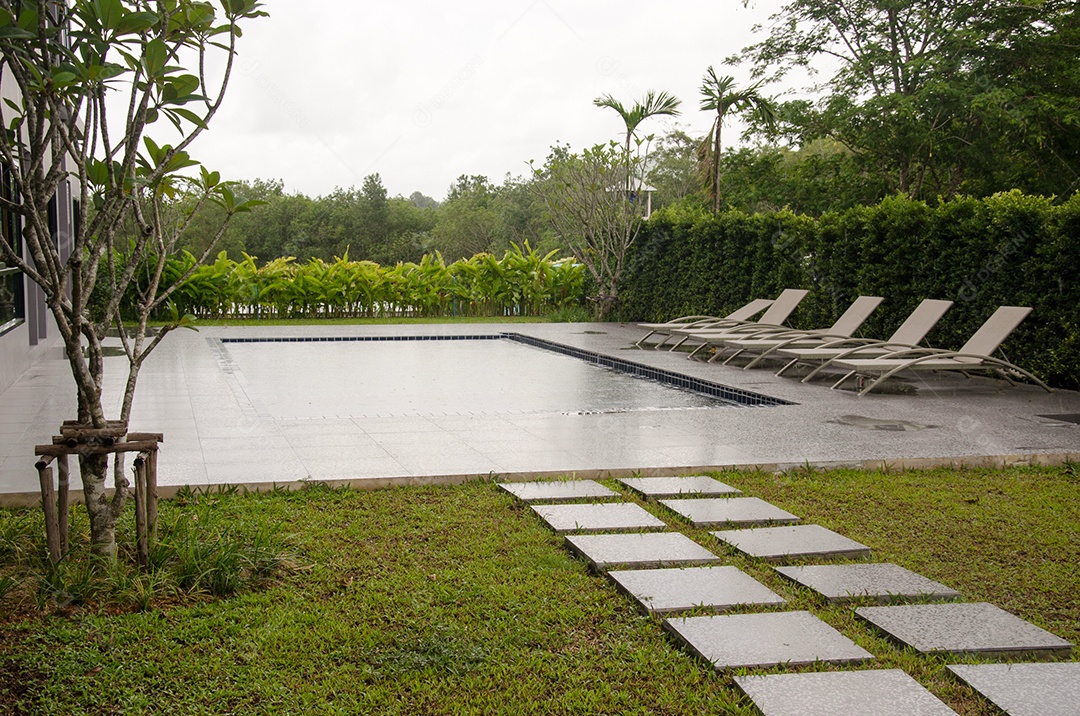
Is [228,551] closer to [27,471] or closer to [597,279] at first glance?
[27,471]

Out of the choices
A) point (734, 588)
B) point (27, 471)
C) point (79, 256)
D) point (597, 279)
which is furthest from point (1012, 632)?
point (597, 279)

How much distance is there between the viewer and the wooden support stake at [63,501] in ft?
11.8

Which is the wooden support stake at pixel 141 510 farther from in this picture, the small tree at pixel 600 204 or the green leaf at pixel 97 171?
the small tree at pixel 600 204

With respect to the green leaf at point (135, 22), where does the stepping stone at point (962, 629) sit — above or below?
below

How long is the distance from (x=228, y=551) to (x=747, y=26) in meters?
25.9

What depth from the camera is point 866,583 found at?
388cm

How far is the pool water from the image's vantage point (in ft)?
29.0

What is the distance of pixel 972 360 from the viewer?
939cm

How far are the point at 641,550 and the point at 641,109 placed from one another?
15.7m

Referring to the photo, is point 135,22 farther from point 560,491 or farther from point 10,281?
point 10,281

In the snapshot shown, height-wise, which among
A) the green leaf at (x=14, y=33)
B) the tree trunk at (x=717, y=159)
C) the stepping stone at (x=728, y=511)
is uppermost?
the tree trunk at (x=717, y=159)

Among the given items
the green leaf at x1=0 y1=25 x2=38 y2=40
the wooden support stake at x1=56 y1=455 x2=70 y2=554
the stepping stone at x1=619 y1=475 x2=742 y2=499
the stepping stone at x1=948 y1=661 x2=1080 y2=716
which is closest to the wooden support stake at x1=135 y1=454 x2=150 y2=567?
the wooden support stake at x1=56 y1=455 x2=70 y2=554

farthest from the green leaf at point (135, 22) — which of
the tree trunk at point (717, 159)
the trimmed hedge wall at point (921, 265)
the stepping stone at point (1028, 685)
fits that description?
the tree trunk at point (717, 159)

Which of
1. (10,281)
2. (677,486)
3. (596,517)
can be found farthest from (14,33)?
(10,281)
